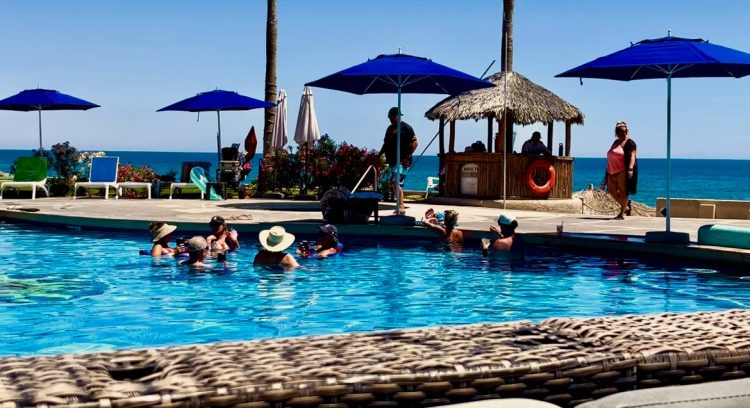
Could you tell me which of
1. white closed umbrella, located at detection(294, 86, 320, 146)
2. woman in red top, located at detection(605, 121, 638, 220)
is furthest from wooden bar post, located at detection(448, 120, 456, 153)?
woman in red top, located at detection(605, 121, 638, 220)

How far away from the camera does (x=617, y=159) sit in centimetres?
1471

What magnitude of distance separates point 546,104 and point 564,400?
17.6 meters

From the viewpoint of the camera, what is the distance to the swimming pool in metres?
7.47

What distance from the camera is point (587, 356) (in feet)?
10.3

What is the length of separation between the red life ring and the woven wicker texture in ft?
51.6

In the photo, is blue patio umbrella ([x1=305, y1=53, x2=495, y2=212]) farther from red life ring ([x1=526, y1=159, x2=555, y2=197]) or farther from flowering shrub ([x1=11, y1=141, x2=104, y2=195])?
flowering shrub ([x1=11, y1=141, x2=104, y2=195])

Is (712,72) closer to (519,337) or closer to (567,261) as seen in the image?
(567,261)

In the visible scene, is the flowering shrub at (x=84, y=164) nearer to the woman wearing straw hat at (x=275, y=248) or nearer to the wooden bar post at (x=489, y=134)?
the wooden bar post at (x=489, y=134)

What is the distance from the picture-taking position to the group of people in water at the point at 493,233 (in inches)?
424

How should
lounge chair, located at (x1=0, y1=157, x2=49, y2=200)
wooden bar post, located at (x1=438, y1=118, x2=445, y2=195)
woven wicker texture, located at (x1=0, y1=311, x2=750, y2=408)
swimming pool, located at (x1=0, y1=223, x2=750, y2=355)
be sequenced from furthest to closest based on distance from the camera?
wooden bar post, located at (x1=438, y1=118, x2=445, y2=195) < lounge chair, located at (x1=0, y1=157, x2=49, y2=200) < swimming pool, located at (x1=0, y1=223, x2=750, y2=355) < woven wicker texture, located at (x1=0, y1=311, x2=750, y2=408)

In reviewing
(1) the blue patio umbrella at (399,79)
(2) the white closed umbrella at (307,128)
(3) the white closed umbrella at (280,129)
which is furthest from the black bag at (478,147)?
(3) the white closed umbrella at (280,129)

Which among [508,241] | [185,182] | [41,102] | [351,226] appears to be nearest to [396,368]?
[508,241]

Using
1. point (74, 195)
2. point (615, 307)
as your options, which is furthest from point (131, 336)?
point (74, 195)

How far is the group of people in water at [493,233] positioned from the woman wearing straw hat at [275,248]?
2269mm
